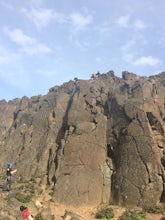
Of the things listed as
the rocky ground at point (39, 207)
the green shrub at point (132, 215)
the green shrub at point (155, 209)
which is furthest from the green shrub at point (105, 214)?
the green shrub at point (155, 209)

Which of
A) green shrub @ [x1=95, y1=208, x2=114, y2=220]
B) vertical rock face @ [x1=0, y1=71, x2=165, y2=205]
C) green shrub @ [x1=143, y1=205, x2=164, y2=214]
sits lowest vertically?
green shrub @ [x1=95, y1=208, x2=114, y2=220]

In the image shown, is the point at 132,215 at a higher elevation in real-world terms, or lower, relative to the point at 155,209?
lower

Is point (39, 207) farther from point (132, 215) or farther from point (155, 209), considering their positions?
point (155, 209)

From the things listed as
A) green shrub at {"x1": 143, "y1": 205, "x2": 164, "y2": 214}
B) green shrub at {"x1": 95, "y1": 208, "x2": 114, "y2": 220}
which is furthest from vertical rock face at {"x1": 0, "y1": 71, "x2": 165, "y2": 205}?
green shrub at {"x1": 95, "y1": 208, "x2": 114, "y2": 220}

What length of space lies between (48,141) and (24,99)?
2263cm

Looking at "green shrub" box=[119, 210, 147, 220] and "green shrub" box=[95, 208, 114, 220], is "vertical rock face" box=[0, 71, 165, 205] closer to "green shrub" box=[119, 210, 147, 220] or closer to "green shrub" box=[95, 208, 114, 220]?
"green shrub" box=[119, 210, 147, 220]

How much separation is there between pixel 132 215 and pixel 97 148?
1172 cm

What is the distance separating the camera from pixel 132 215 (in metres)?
29.7

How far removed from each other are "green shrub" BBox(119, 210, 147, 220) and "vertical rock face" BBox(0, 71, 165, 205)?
289cm

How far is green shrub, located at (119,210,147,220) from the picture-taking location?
2927 cm

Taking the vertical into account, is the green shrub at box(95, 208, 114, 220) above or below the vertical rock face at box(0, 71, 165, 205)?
below

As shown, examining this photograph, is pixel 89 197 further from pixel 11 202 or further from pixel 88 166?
pixel 11 202

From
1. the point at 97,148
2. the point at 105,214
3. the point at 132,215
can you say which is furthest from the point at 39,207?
the point at 97,148

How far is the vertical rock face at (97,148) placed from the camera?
35.1m
